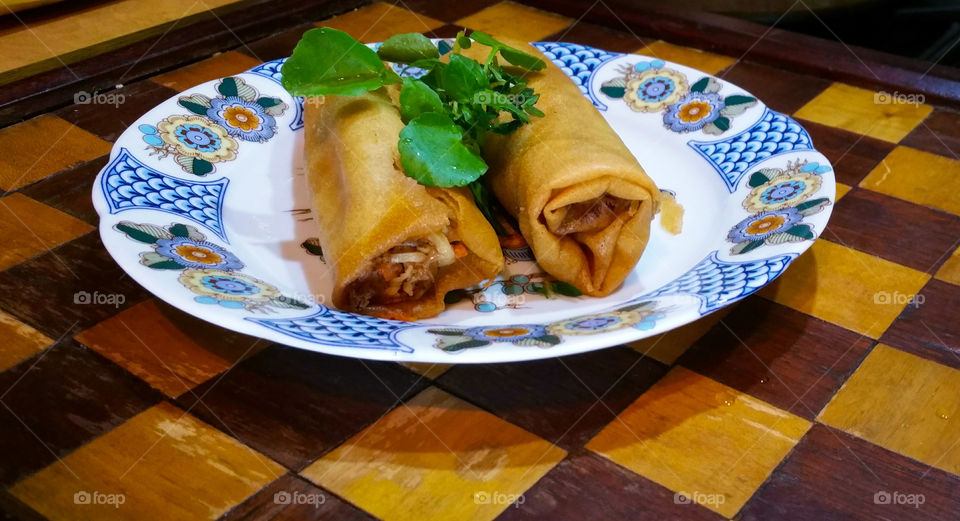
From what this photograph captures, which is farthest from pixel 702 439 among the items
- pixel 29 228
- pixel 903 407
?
pixel 29 228

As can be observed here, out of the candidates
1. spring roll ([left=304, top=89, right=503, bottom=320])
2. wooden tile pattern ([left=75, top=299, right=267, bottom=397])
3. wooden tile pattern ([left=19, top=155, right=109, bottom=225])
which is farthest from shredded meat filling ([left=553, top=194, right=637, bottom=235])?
wooden tile pattern ([left=19, top=155, right=109, bottom=225])

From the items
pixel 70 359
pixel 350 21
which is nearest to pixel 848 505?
pixel 70 359

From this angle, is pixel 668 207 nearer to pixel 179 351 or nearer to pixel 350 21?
pixel 179 351

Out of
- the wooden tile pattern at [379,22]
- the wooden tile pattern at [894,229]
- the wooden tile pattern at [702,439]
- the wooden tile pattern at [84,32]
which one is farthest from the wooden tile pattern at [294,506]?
the wooden tile pattern at [379,22]

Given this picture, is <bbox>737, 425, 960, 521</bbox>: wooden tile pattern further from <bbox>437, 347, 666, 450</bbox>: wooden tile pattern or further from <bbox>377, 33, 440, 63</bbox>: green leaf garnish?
<bbox>377, 33, 440, 63</bbox>: green leaf garnish

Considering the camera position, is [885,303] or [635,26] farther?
[635,26]

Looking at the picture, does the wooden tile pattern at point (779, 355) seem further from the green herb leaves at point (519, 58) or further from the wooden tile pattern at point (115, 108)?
the wooden tile pattern at point (115, 108)
